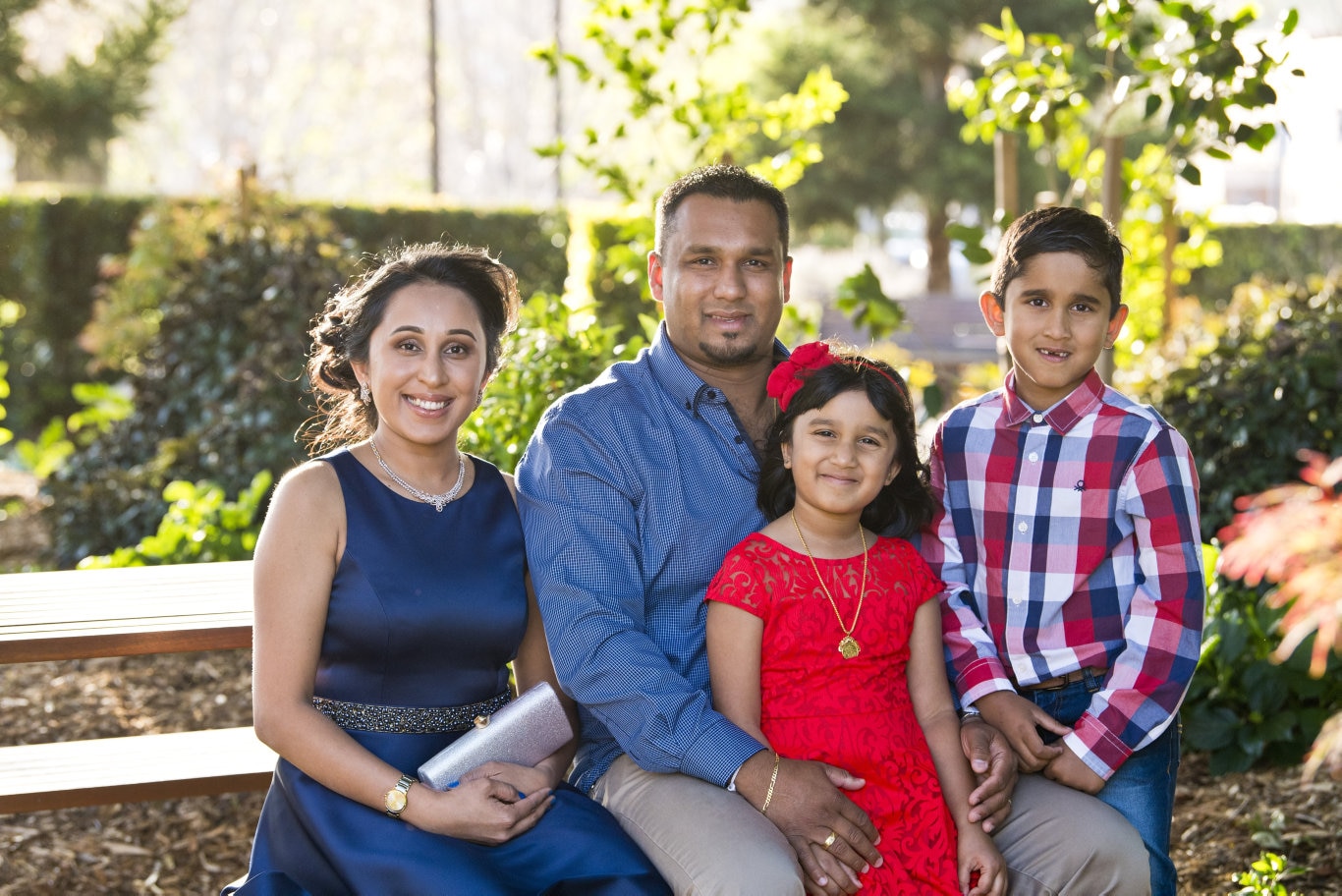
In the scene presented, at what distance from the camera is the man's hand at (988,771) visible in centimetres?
251

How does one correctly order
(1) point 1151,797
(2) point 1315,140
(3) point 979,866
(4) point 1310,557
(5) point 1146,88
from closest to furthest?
1. (4) point 1310,557
2. (3) point 979,866
3. (1) point 1151,797
4. (5) point 1146,88
5. (2) point 1315,140

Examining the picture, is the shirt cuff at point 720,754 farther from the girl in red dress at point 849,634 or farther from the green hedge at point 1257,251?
the green hedge at point 1257,251

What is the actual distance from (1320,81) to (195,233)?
82.4 feet

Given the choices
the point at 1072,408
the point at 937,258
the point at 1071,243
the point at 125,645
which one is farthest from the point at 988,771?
the point at 937,258

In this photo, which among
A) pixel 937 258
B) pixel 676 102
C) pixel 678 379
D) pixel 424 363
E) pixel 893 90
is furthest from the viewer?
pixel 937 258

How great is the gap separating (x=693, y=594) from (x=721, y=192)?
1.00 meters

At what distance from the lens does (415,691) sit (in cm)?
253

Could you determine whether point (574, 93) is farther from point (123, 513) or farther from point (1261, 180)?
point (123, 513)

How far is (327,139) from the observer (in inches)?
1596

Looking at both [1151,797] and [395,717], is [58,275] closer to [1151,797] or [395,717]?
[395,717]

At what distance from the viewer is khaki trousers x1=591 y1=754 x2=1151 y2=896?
2.32m

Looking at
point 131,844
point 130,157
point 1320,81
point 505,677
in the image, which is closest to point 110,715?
point 131,844

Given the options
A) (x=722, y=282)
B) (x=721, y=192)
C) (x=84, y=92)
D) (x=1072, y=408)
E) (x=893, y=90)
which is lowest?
(x=1072, y=408)

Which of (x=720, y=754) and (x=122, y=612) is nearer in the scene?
(x=720, y=754)
